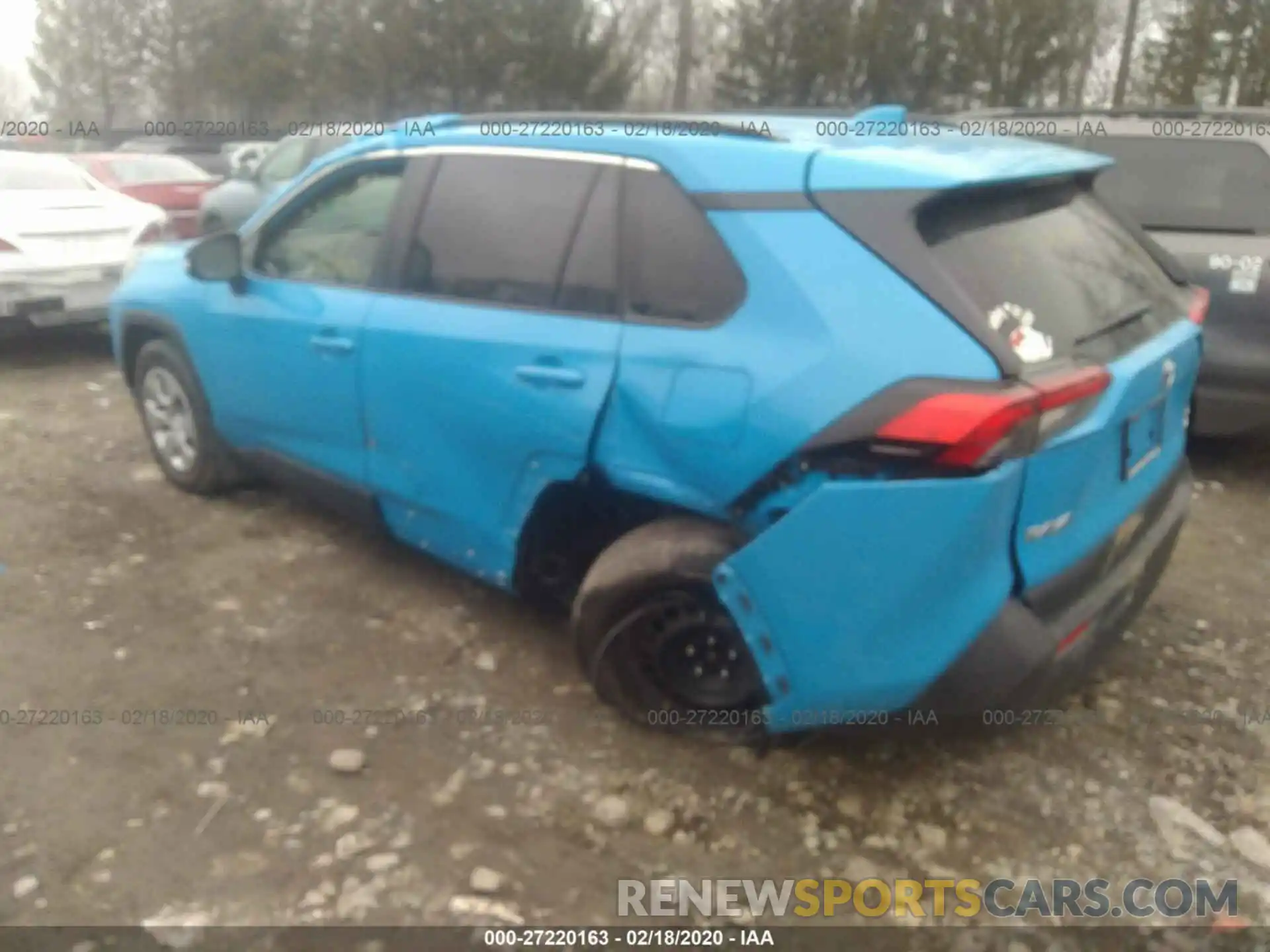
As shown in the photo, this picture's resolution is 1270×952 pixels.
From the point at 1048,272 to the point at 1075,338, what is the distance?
21 centimetres

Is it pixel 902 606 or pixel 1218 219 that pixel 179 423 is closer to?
pixel 902 606

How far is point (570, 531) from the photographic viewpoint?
3.41 m

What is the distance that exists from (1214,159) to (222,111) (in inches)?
1273

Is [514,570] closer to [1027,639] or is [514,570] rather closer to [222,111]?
[1027,639]

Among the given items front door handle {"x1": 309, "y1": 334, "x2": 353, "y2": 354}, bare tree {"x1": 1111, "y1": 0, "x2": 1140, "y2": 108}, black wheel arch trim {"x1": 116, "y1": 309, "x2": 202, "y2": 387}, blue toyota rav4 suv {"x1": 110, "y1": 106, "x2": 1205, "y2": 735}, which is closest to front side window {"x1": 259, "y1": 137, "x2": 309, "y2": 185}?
black wheel arch trim {"x1": 116, "y1": 309, "x2": 202, "y2": 387}

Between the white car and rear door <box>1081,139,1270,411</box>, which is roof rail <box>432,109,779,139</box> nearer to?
rear door <box>1081,139,1270,411</box>

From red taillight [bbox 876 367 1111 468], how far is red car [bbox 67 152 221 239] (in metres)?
10.1

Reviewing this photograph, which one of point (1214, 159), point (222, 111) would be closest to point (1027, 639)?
point (1214, 159)

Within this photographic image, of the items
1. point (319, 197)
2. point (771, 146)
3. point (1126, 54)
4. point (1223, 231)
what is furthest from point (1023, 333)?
point (1126, 54)

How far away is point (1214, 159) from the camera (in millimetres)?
5230

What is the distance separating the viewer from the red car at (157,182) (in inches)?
439

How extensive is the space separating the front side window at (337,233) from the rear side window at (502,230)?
10.6 inches

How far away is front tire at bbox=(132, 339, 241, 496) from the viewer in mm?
4734

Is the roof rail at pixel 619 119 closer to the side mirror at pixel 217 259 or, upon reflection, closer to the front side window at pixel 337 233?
the front side window at pixel 337 233
